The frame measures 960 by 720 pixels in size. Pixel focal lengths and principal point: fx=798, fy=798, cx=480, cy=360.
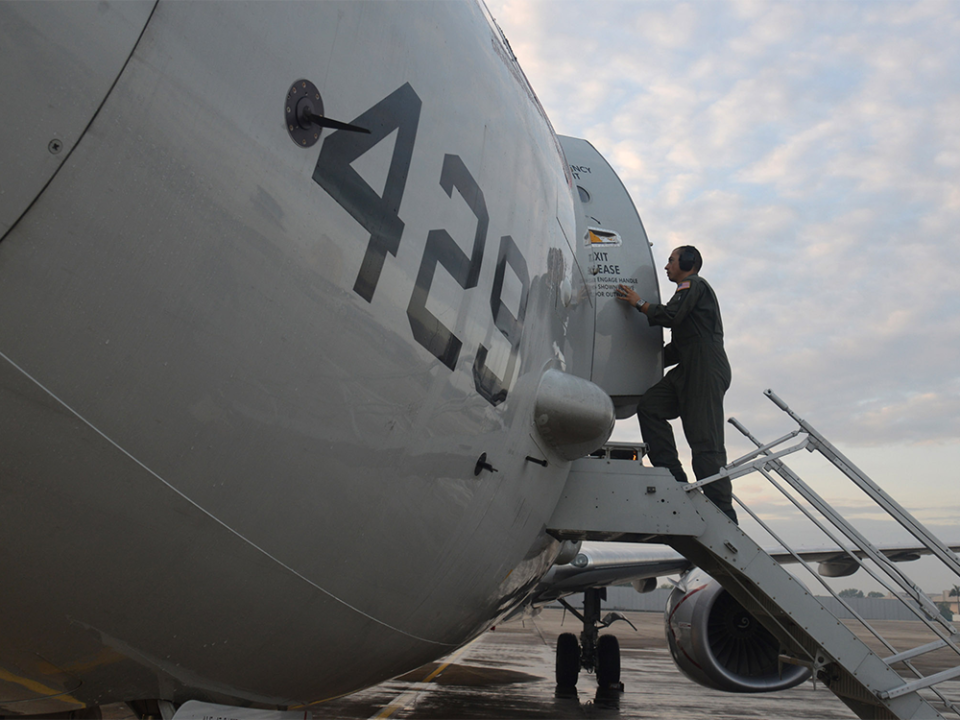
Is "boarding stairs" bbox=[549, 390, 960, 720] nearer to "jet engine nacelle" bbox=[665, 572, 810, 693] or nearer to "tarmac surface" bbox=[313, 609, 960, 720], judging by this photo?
"jet engine nacelle" bbox=[665, 572, 810, 693]

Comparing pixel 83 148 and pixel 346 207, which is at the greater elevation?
pixel 346 207

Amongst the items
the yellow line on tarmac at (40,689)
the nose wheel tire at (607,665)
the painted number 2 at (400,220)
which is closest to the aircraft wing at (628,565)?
the nose wheel tire at (607,665)

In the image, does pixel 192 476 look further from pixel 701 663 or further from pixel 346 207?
pixel 701 663

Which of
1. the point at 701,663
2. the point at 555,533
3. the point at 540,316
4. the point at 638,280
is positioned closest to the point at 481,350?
the point at 540,316

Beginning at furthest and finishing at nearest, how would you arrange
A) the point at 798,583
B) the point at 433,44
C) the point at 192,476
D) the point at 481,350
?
the point at 798,583
the point at 481,350
the point at 433,44
the point at 192,476

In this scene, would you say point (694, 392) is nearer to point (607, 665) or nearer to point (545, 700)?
point (545, 700)

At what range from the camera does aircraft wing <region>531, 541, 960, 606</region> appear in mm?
9516

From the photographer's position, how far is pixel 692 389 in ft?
17.8

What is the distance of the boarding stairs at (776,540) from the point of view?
182 inches

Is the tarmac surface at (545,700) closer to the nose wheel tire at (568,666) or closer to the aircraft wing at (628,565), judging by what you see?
the nose wheel tire at (568,666)

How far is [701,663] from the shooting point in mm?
7184

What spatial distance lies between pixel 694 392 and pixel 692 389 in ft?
0.09

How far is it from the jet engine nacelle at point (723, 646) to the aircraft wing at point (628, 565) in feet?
4.79

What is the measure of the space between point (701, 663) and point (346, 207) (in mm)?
6381
